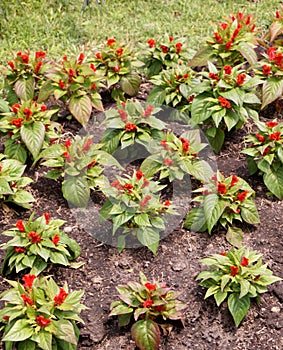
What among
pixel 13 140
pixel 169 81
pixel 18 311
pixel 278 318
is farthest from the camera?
pixel 169 81

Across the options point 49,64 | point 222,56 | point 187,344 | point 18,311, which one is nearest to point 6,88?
point 49,64

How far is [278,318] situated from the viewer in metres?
3.31

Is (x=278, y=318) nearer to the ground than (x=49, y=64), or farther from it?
nearer to the ground

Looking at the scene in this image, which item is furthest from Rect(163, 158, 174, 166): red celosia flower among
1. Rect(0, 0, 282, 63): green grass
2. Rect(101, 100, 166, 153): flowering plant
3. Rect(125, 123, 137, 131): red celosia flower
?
Rect(0, 0, 282, 63): green grass

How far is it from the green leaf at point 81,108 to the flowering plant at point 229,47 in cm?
94

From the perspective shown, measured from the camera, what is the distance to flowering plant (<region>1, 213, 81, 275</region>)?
3.35m

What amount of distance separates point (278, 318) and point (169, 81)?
202 cm

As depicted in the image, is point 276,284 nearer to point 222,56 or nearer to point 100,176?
point 100,176

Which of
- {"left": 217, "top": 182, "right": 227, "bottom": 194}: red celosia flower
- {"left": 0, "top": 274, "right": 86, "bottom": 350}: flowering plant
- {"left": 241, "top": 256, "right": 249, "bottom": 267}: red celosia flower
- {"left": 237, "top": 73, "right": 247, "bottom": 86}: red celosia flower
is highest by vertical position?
{"left": 237, "top": 73, "right": 247, "bottom": 86}: red celosia flower

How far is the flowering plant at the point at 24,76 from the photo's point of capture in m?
4.54

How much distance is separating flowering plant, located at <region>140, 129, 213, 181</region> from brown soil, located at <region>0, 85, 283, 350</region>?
335mm

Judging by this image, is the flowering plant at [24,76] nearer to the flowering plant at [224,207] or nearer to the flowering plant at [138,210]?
the flowering plant at [138,210]

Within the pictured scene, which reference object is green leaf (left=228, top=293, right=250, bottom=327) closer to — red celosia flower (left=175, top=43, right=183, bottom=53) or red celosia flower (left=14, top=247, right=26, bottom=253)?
red celosia flower (left=14, top=247, right=26, bottom=253)

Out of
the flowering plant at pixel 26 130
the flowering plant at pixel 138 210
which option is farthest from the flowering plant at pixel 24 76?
the flowering plant at pixel 138 210
